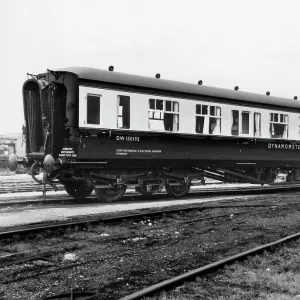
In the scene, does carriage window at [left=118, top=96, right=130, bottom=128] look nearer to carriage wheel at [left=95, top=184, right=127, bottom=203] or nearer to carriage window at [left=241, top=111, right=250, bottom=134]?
carriage wheel at [left=95, top=184, right=127, bottom=203]

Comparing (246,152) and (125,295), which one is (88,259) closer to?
(125,295)

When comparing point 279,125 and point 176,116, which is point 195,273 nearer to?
point 176,116

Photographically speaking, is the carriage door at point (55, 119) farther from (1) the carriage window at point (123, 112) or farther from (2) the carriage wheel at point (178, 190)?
(2) the carriage wheel at point (178, 190)

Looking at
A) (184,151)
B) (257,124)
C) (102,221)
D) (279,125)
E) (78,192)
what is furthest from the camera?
(279,125)

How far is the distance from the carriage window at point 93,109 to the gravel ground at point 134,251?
12.7 ft

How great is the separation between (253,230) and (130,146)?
574 cm

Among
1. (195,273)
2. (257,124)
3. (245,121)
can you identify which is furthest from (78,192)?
(195,273)

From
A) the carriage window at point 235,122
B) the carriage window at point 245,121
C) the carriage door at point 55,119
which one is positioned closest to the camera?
the carriage door at point 55,119

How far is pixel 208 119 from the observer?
15.7 m

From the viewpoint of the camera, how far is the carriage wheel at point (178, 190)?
1557 centimetres

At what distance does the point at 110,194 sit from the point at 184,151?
2844mm

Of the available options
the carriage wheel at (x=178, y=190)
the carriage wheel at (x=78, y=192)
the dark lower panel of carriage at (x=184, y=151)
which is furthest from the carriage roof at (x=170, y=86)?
the carriage wheel at (x=78, y=192)

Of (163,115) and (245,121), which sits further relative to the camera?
(245,121)

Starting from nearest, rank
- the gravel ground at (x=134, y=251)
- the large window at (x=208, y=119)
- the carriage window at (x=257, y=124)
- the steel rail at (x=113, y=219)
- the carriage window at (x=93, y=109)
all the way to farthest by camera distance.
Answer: the gravel ground at (x=134, y=251) < the steel rail at (x=113, y=219) < the carriage window at (x=93, y=109) < the large window at (x=208, y=119) < the carriage window at (x=257, y=124)
